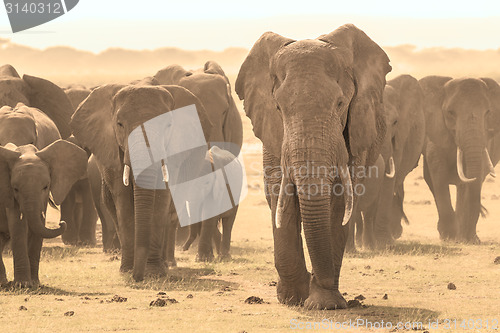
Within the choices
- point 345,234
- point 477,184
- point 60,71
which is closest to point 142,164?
point 345,234

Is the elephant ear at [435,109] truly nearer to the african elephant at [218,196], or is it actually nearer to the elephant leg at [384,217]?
the elephant leg at [384,217]

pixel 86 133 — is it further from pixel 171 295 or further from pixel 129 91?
pixel 171 295

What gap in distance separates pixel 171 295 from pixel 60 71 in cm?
17490

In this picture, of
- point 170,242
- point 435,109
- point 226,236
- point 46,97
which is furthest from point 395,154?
point 46,97

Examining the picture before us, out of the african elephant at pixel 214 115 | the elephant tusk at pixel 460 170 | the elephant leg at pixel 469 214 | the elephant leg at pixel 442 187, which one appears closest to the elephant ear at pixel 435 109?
the elephant leg at pixel 442 187

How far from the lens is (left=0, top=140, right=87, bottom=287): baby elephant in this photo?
11.4 m

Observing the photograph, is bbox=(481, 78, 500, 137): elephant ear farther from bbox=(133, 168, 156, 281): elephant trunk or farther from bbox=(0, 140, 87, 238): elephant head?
bbox=(0, 140, 87, 238): elephant head

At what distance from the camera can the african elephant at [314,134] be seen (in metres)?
9.19

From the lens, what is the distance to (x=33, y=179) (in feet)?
37.6

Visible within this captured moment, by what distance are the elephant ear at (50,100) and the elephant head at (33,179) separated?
6.11 meters

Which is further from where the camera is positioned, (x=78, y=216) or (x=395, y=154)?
(x=78, y=216)

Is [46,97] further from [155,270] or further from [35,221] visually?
[35,221]

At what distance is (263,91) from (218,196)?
589cm

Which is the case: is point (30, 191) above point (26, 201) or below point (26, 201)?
above
